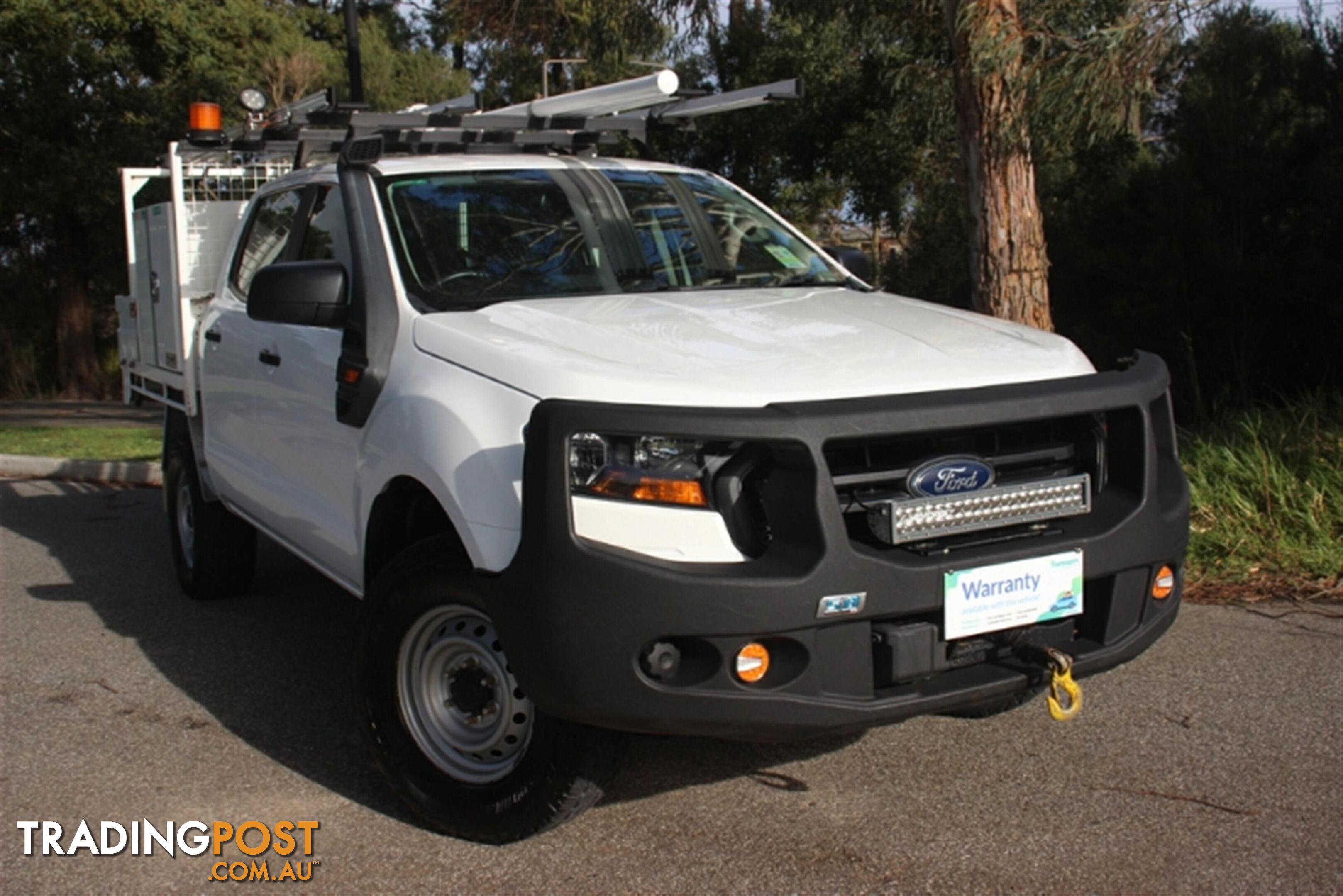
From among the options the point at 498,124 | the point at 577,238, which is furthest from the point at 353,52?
the point at 577,238

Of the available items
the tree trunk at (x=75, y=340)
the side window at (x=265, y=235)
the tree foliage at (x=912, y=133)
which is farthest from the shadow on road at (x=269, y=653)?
the tree trunk at (x=75, y=340)

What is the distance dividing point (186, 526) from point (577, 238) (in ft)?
10.1

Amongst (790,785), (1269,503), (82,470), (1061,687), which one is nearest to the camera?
(1061,687)

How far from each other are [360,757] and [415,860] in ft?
2.86

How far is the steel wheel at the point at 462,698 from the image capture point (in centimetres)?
374

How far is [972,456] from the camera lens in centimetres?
354

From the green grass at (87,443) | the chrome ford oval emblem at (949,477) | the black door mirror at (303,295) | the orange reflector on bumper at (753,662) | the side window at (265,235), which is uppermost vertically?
the side window at (265,235)

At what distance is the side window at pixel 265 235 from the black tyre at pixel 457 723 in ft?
7.05

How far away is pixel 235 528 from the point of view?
260 inches

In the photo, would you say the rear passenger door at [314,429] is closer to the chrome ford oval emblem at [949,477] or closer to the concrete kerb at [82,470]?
the chrome ford oval emblem at [949,477]

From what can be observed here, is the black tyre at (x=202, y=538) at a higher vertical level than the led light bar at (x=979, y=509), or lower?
lower

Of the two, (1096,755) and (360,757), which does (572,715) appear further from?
(1096,755)

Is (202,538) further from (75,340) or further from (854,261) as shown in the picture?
(75,340)

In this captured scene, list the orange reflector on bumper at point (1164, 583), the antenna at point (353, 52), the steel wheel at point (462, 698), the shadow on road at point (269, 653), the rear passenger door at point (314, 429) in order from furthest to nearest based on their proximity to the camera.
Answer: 1. the antenna at point (353, 52)
2. the rear passenger door at point (314, 429)
3. the shadow on road at point (269, 653)
4. the orange reflector on bumper at point (1164, 583)
5. the steel wheel at point (462, 698)
